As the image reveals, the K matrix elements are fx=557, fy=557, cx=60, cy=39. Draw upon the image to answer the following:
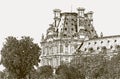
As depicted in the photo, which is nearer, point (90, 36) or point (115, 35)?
point (115, 35)

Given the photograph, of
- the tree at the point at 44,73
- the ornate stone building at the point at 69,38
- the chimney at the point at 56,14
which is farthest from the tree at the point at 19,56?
the chimney at the point at 56,14

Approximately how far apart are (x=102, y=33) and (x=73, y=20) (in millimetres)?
8958

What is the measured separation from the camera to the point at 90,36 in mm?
143125

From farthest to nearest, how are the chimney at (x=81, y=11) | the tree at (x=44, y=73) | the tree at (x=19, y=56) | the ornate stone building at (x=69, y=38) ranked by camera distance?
1. the chimney at (x=81, y=11)
2. the ornate stone building at (x=69, y=38)
3. the tree at (x=44, y=73)
4. the tree at (x=19, y=56)

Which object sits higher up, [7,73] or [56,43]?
[56,43]

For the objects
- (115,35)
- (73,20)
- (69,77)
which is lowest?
(69,77)

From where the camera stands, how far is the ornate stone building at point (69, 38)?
138 meters

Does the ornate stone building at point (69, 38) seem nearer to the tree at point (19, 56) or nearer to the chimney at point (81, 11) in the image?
the chimney at point (81, 11)

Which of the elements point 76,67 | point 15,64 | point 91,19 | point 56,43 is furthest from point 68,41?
point 15,64

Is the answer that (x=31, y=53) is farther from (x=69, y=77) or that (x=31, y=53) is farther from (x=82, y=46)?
(x=82, y=46)

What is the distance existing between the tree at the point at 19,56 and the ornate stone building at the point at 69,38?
4282 centimetres

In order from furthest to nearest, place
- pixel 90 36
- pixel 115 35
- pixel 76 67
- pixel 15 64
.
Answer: pixel 90 36 < pixel 115 35 < pixel 76 67 < pixel 15 64

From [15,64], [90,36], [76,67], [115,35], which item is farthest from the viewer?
[90,36]

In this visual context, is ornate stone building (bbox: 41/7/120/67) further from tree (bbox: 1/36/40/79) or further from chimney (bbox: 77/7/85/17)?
tree (bbox: 1/36/40/79)
